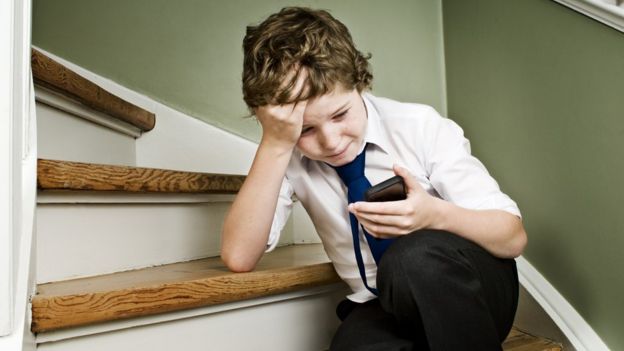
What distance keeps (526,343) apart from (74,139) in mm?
1052

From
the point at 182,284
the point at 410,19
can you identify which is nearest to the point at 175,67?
the point at 410,19

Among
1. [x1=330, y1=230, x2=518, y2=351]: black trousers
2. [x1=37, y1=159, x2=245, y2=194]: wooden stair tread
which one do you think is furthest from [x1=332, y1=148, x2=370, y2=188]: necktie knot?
[x1=37, y1=159, x2=245, y2=194]: wooden stair tread

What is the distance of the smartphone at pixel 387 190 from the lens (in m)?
0.77

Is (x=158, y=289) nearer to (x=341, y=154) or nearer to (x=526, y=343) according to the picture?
(x=341, y=154)

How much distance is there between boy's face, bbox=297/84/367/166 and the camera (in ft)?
2.83

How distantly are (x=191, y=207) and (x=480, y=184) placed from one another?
23.4 inches

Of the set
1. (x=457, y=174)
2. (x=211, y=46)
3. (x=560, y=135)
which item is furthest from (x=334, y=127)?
(x=211, y=46)

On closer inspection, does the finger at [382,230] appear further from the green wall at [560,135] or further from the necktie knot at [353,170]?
the green wall at [560,135]

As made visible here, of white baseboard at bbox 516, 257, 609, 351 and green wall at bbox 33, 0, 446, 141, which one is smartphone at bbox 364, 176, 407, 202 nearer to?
white baseboard at bbox 516, 257, 609, 351

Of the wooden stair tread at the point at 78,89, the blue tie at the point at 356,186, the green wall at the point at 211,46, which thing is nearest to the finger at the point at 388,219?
the blue tie at the point at 356,186

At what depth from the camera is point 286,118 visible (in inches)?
33.5

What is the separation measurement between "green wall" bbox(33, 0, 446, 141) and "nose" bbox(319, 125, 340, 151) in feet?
2.34

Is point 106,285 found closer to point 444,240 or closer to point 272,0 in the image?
Result: point 444,240

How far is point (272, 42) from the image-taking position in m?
0.90
